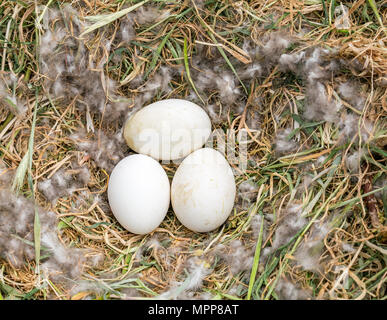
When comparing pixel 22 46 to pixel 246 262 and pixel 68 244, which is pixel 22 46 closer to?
pixel 68 244

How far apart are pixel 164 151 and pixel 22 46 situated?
0.64m

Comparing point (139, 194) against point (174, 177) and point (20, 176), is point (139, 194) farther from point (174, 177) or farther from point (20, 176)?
point (20, 176)

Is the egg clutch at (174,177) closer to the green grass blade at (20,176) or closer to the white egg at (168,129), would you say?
the white egg at (168,129)

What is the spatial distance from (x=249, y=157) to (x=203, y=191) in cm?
28

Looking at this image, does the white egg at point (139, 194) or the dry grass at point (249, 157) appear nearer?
the dry grass at point (249, 157)

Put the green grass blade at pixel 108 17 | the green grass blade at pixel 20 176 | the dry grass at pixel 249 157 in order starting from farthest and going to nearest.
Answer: the green grass blade at pixel 108 17
the green grass blade at pixel 20 176
the dry grass at pixel 249 157

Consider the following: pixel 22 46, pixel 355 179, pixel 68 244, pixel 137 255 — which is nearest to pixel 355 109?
pixel 355 179

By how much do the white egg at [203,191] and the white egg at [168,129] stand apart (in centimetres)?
6

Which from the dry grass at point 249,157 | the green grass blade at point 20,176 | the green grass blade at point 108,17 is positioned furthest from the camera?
the green grass blade at point 108,17

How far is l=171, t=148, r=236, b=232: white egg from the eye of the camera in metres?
1.52

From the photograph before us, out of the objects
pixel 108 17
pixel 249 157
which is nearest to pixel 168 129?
pixel 249 157

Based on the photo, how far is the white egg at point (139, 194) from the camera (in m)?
1.52

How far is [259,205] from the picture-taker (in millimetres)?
1578

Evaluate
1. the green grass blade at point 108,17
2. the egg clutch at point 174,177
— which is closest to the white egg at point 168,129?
the egg clutch at point 174,177
